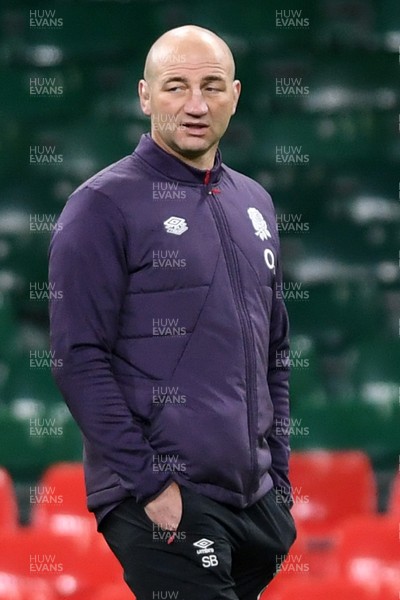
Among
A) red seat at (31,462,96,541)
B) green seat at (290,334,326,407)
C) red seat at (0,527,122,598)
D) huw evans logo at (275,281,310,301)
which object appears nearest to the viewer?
red seat at (0,527,122,598)

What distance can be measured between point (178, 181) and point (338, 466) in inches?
70.9

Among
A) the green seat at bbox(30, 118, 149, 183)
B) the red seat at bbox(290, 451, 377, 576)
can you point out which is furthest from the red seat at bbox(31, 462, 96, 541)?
the green seat at bbox(30, 118, 149, 183)

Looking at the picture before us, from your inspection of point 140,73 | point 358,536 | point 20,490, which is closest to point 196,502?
point 358,536

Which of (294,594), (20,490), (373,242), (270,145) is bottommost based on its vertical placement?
(20,490)

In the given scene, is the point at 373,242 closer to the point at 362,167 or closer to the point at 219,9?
the point at 362,167

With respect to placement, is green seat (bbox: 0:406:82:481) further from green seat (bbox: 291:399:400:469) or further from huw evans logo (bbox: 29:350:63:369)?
green seat (bbox: 291:399:400:469)

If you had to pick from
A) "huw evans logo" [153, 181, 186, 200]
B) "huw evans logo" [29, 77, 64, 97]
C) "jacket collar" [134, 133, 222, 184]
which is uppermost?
"huw evans logo" [29, 77, 64, 97]

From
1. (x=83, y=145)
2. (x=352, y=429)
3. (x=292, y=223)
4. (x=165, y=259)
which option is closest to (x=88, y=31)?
(x=83, y=145)

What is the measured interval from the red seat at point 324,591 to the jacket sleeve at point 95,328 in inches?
31.7

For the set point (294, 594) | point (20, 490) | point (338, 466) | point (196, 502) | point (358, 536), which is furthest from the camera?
point (20, 490)

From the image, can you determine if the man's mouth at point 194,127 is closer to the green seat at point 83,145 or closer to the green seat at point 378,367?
the green seat at point 378,367

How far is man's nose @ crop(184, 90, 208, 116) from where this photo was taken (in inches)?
77.1

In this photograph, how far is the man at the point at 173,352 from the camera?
184 cm

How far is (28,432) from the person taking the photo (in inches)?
160
